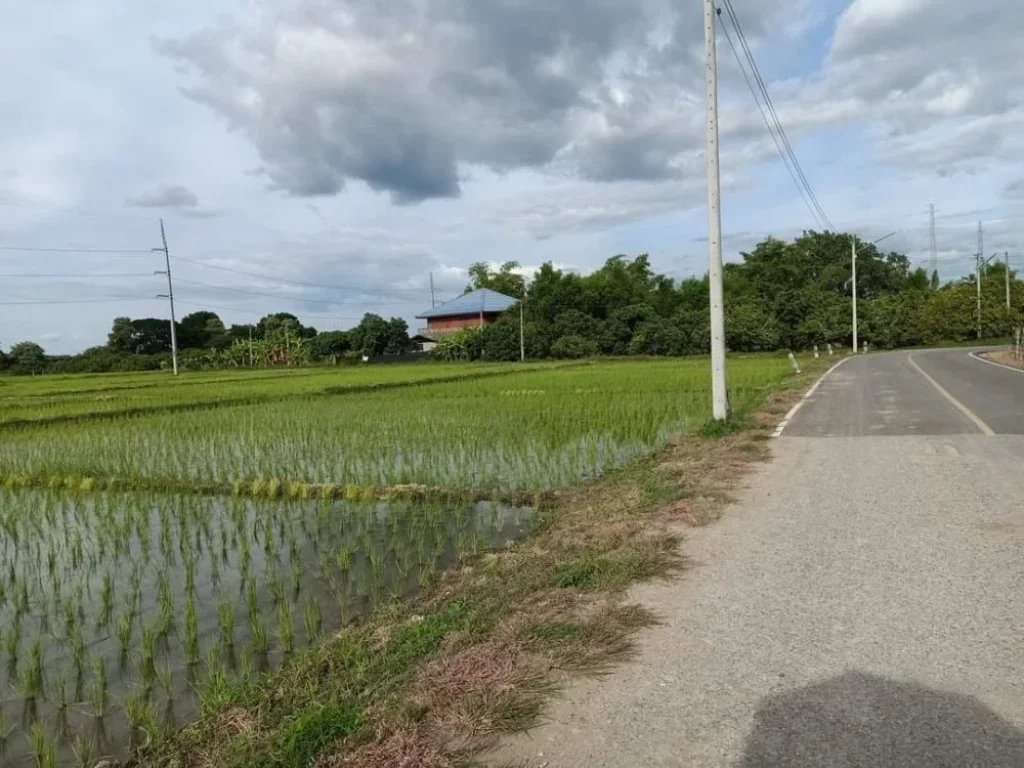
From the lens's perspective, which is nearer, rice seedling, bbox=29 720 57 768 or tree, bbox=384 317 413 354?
rice seedling, bbox=29 720 57 768

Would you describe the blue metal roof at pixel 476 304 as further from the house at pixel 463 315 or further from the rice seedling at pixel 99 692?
the rice seedling at pixel 99 692

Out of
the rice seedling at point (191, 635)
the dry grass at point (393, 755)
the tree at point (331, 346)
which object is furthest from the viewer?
the tree at point (331, 346)

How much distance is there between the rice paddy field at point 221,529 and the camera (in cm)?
436

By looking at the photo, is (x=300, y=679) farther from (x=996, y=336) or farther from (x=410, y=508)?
(x=996, y=336)

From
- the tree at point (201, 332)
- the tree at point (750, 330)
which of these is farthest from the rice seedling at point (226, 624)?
the tree at point (201, 332)

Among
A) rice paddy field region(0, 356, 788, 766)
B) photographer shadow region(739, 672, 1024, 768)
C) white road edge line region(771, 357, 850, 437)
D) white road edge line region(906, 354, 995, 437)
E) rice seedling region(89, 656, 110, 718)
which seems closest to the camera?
photographer shadow region(739, 672, 1024, 768)

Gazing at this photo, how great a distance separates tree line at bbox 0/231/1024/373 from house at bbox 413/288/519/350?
353cm

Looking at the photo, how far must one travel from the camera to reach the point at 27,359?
61.5 m

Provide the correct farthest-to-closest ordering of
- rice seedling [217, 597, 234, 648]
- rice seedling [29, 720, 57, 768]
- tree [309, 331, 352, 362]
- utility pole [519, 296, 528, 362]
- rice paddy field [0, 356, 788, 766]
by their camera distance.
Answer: tree [309, 331, 352, 362], utility pole [519, 296, 528, 362], rice seedling [217, 597, 234, 648], rice paddy field [0, 356, 788, 766], rice seedling [29, 720, 57, 768]

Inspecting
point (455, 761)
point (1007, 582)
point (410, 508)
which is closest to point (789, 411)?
point (410, 508)

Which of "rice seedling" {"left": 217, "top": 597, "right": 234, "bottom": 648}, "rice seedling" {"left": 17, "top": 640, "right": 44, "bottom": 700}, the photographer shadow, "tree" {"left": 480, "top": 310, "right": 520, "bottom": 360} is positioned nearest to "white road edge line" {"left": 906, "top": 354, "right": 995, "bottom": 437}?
the photographer shadow

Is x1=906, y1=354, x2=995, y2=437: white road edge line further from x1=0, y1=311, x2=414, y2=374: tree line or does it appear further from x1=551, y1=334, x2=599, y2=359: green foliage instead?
x1=0, y1=311, x2=414, y2=374: tree line

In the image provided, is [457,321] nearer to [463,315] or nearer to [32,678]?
[463,315]

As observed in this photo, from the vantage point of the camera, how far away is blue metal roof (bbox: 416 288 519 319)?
7056cm
